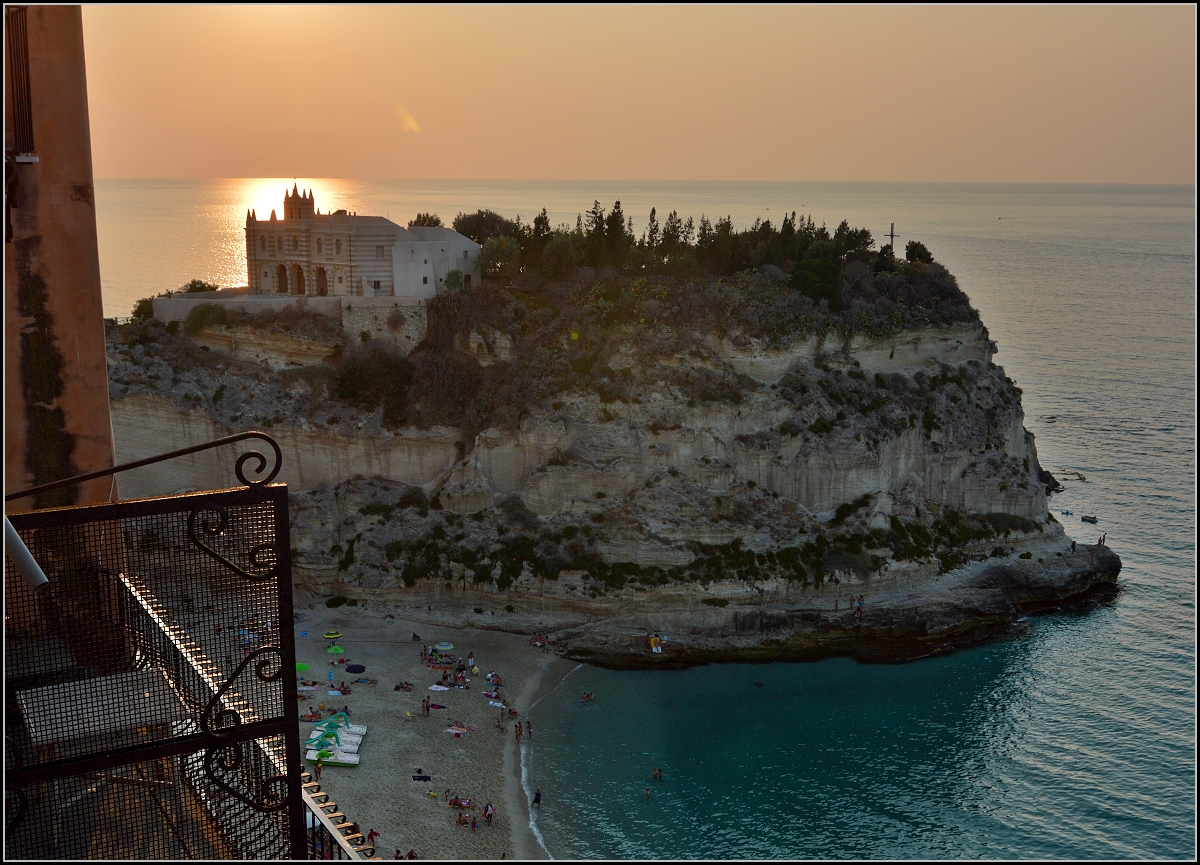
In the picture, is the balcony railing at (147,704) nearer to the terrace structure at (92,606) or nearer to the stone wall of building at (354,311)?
the terrace structure at (92,606)

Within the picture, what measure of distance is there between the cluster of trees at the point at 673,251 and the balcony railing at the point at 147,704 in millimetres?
41855

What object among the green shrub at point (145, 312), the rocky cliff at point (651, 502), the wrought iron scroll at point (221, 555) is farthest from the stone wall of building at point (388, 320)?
the wrought iron scroll at point (221, 555)

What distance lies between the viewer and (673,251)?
1982 inches

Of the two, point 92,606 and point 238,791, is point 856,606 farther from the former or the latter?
point 238,791

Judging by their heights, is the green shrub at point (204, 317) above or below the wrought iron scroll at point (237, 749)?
above

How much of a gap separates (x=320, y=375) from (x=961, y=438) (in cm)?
2883

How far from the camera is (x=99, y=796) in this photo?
706 cm

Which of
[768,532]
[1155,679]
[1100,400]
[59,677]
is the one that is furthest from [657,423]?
[1100,400]

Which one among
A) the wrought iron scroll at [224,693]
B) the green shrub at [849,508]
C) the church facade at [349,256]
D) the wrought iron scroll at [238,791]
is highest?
the church facade at [349,256]

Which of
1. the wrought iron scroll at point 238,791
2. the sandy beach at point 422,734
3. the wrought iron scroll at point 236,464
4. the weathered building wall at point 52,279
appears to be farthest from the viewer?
the sandy beach at point 422,734

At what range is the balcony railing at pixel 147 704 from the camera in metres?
6.29

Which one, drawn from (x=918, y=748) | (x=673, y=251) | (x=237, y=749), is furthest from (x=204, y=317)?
(x=237, y=749)

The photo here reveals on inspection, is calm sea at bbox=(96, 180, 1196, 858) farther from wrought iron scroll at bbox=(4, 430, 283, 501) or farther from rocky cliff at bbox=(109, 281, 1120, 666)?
wrought iron scroll at bbox=(4, 430, 283, 501)

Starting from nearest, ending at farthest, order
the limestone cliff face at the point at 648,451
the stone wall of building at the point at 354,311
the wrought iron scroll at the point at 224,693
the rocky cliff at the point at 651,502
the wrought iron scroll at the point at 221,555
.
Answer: the wrought iron scroll at the point at 221,555 → the wrought iron scroll at the point at 224,693 → the rocky cliff at the point at 651,502 → the limestone cliff face at the point at 648,451 → the stone wall of building at the point at 354,311
